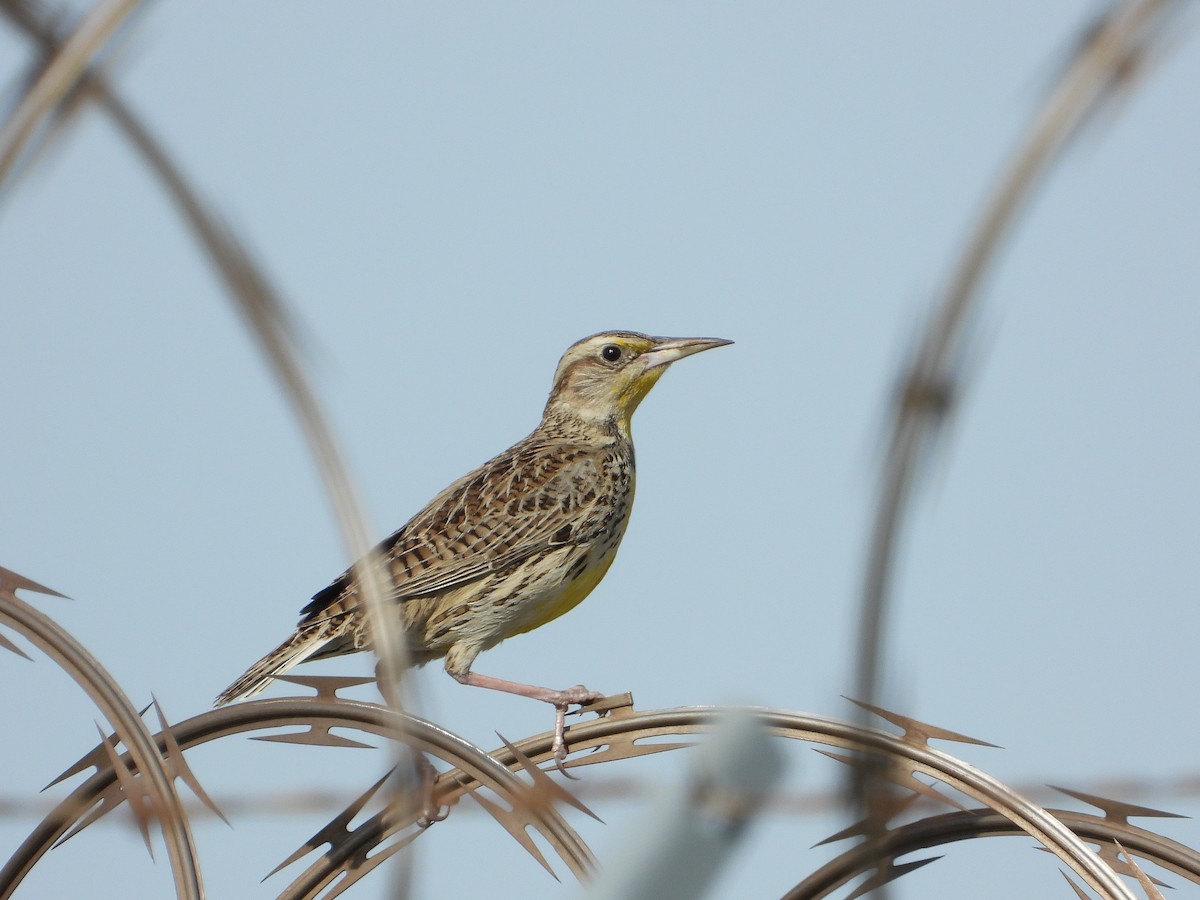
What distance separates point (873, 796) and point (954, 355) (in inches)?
23.4

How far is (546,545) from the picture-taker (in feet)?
26.1

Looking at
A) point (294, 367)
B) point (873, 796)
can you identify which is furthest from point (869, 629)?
point (294, 367)

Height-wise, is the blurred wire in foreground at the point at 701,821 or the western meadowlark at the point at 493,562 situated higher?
the western meadowlark at the point at 493,562

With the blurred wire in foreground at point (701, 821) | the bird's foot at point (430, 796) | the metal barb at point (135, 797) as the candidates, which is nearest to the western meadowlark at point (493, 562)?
the bird's foot at point (430, 796)

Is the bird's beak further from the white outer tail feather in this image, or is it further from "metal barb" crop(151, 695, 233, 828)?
"metal barb" crop(151, 695, 233, 828)

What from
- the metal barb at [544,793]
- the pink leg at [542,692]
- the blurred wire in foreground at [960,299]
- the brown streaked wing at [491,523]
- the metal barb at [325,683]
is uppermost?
the brown streaked wing at [491,523]

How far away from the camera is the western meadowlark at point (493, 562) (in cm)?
755

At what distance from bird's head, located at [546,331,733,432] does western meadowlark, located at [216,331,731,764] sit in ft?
0.62

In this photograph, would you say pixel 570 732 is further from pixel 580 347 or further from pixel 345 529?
pixel 580 347

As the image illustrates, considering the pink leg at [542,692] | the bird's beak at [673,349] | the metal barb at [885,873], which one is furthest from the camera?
the bird's beak at [673,349]

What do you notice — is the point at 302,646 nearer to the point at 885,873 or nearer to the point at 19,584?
the point at 19,584

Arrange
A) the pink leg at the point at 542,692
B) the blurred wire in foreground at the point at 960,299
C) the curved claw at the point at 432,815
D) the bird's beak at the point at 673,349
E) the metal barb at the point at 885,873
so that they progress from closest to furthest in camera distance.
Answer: the blurred wire in foreground at the point at 960,299
the metal barb at the point at 885,873
the curved claw at the point at 432,815
the pink leg at the point at 542,692
the bird's beak at the point at 673,349

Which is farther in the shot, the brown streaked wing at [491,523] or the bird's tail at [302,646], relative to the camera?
the brown streaked wing at [491,523]

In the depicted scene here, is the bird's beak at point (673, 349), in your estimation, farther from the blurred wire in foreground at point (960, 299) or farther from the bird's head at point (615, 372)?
the blurred wire in foreground at point (960, 299)
